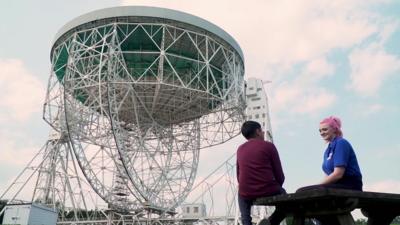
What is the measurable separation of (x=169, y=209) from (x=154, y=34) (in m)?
12.3

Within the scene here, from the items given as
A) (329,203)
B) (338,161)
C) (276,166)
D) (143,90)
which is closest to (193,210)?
(143,90)

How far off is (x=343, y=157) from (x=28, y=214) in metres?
29.0

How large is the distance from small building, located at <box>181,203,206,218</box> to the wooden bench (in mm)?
29873

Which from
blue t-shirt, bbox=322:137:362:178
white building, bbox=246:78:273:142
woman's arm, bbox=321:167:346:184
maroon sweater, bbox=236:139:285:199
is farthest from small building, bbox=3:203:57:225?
woman's arm, bbox=321:167:346:184

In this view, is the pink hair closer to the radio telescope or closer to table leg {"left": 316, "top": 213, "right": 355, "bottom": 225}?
table leg {"left": 316, "top": 213, "right": 355, "bottom": 225}

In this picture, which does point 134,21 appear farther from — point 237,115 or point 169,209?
point 169,209

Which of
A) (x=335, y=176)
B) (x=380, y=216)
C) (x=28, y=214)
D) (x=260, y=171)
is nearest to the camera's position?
(x=335, y=176)

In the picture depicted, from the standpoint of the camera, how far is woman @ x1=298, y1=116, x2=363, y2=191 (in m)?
4.31

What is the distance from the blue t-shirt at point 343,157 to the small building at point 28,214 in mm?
28376

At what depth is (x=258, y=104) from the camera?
906 inches

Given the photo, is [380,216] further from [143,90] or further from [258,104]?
[143,90]

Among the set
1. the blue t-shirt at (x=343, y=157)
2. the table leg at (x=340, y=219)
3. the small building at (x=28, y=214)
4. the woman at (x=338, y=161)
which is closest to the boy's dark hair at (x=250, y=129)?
the woman at (x=338, y=161)

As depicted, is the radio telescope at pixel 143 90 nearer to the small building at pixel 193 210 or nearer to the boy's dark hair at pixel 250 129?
the small building at pixel 193 210

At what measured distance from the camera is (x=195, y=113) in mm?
32781
